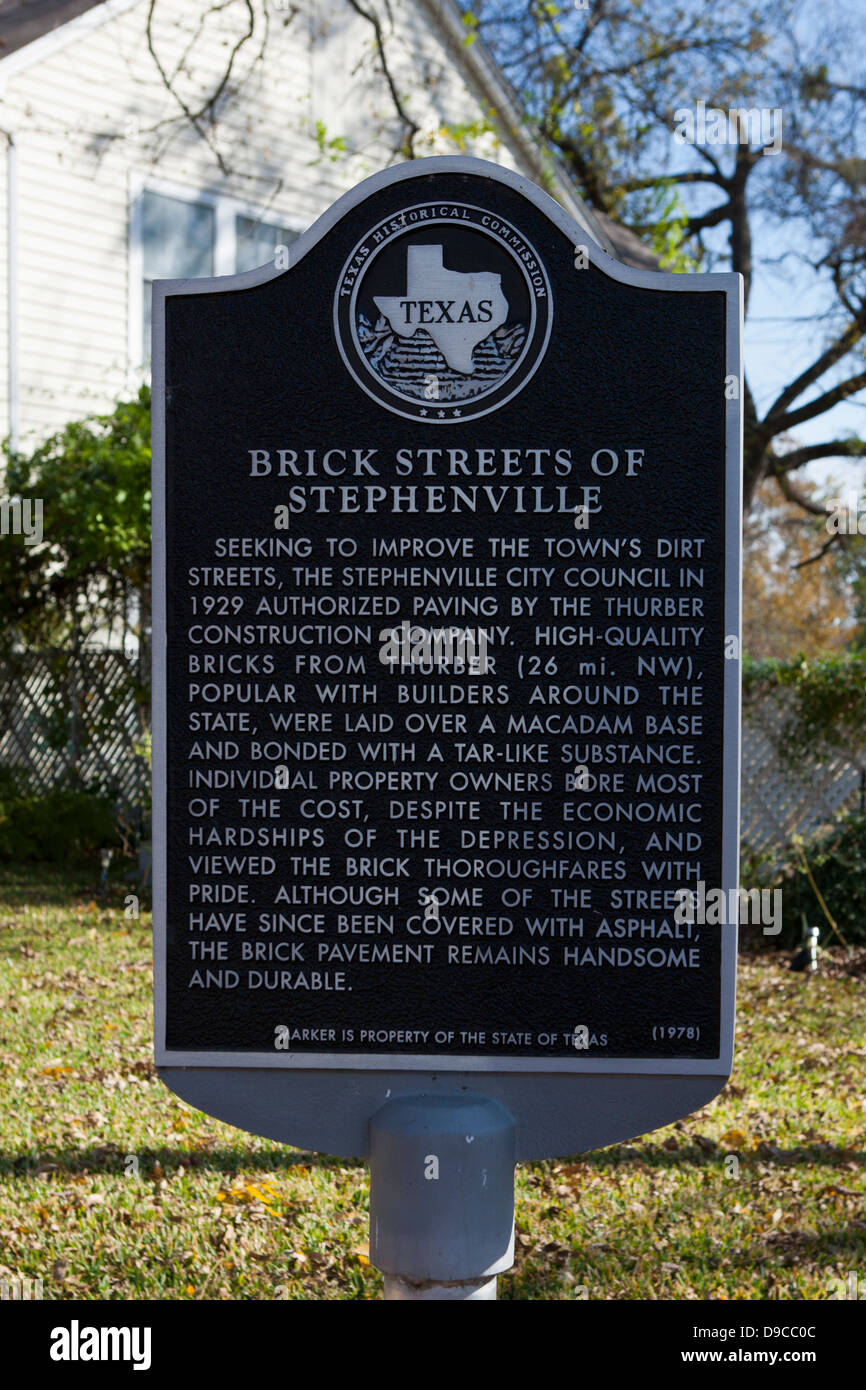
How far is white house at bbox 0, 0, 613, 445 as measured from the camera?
1145 centimetres

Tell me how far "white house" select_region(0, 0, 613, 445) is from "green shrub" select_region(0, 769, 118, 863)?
3344 mm

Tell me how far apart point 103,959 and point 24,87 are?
322 inches

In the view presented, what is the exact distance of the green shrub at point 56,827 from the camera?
1059 cm

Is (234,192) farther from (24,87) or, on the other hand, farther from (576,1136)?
(576,1136)

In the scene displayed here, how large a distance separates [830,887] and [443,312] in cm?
671

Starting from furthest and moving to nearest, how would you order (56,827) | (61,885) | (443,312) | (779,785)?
1. (56,827)
2. (779,785)
3. (61,885)
4. (443,312)

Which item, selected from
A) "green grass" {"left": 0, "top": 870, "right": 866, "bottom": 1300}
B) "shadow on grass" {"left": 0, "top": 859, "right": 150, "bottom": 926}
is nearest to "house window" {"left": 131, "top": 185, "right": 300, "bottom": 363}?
"shadow on grass" {"left": 0, "top": 859, "right": 150, "bottom": 926}

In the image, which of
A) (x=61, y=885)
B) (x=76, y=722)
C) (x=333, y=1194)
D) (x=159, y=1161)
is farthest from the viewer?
(x=76, y=722)

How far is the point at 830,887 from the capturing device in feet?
28.4

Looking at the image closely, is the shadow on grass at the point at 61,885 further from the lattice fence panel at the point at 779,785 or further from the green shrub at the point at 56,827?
the lattice fence panel at the point at 779,785
